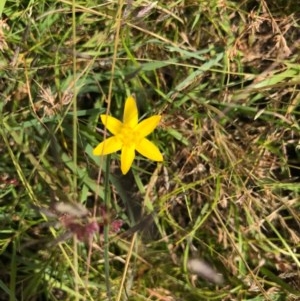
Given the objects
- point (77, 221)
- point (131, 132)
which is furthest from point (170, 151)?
point (77, 221)

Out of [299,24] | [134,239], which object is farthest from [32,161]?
[299,24]

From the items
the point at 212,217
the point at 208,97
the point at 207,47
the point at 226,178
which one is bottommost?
the point at 212,217

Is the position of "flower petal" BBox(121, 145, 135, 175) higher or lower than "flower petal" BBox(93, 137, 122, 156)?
lower

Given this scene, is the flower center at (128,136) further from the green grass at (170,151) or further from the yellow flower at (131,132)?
the green grass at (170,151)

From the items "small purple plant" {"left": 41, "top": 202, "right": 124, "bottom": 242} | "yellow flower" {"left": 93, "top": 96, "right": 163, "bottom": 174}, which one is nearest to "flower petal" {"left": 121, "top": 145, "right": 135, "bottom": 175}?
"yellow flower" {"left": 93, "top": 96, "right": 163, "bottom": 174}

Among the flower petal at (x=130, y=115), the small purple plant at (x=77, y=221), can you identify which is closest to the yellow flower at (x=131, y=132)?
the flower petal at (x=130, y=115)

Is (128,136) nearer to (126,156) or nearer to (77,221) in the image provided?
(126,156)

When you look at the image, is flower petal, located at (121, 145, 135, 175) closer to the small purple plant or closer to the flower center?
the flower center

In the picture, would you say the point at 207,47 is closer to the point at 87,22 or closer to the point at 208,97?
the point at 208,97
